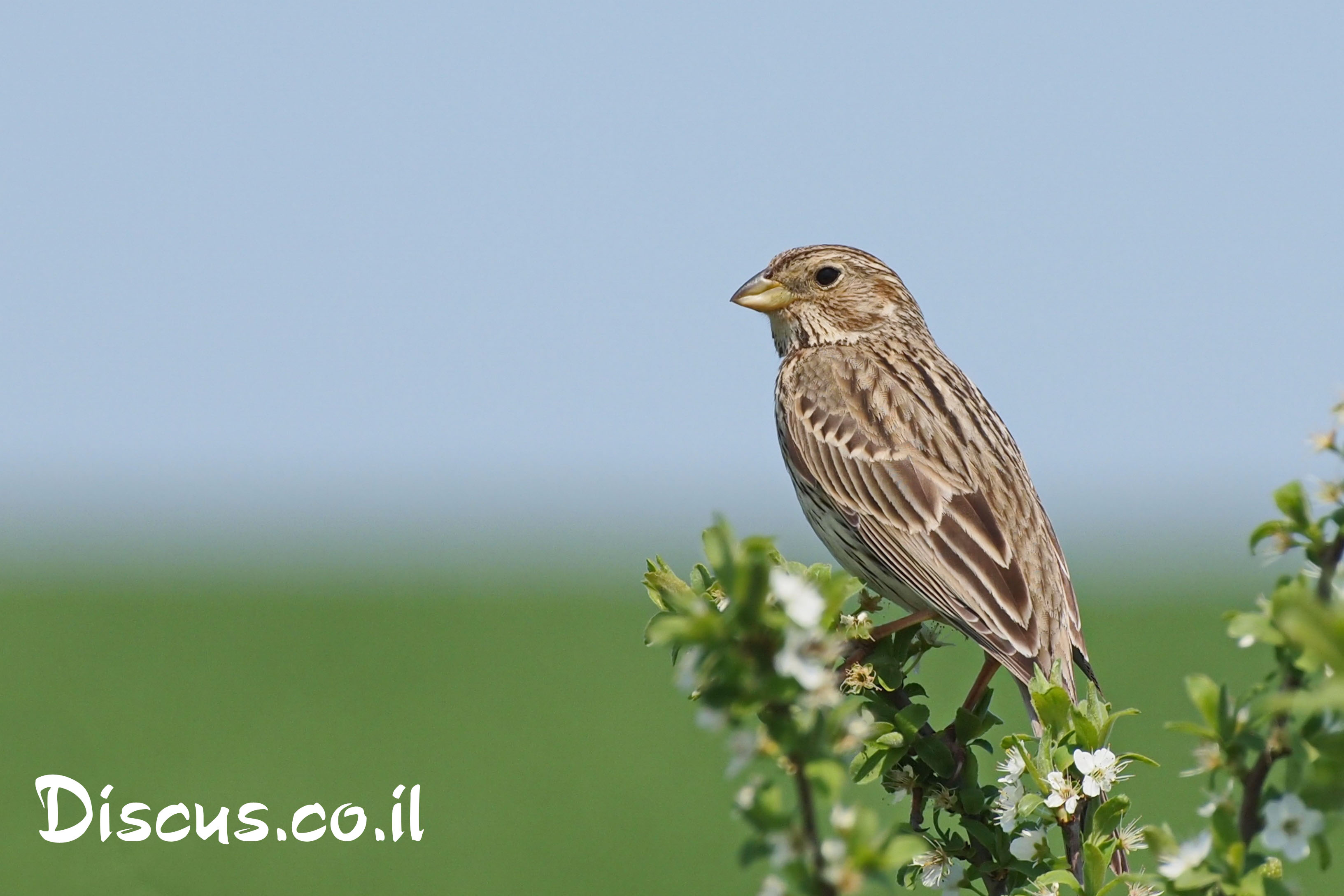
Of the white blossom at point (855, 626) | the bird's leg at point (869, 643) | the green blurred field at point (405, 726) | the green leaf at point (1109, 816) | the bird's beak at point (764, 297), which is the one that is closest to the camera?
the green leaf at point (1109, 816)

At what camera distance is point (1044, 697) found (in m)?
2.54

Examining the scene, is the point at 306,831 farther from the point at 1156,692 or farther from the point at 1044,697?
the point at 1044,697

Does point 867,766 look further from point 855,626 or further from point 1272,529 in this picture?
point 1272,529

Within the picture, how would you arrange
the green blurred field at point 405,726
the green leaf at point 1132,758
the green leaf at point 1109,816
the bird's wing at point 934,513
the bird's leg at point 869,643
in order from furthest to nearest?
the green blurred field at point 405,726 < the bird's wing at point 934,513 < the bird's leg at point 869,643 < the green leaf at point 1132,758 < the green leaf at point 1109,816

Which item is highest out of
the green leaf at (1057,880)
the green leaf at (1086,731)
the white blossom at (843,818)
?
the green leaf at (1086,731)

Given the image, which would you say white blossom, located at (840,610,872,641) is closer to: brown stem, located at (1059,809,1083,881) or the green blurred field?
brown stem, located at (1059,809,1083,881)

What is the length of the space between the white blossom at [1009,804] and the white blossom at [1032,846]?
37 millimetres

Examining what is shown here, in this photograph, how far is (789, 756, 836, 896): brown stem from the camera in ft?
4.44

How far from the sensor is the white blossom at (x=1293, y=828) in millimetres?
1483

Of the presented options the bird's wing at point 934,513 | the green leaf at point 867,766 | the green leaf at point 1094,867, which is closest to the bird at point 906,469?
the bird's wing at point 934,513

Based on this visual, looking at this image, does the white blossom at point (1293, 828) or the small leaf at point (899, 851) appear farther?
the white blossom at point (1293, 828)

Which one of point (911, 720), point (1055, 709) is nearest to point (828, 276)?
point (911, 720)

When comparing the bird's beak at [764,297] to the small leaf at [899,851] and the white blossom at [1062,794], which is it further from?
the small leaf at [899,851]

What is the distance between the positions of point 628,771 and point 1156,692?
24.0 ft
